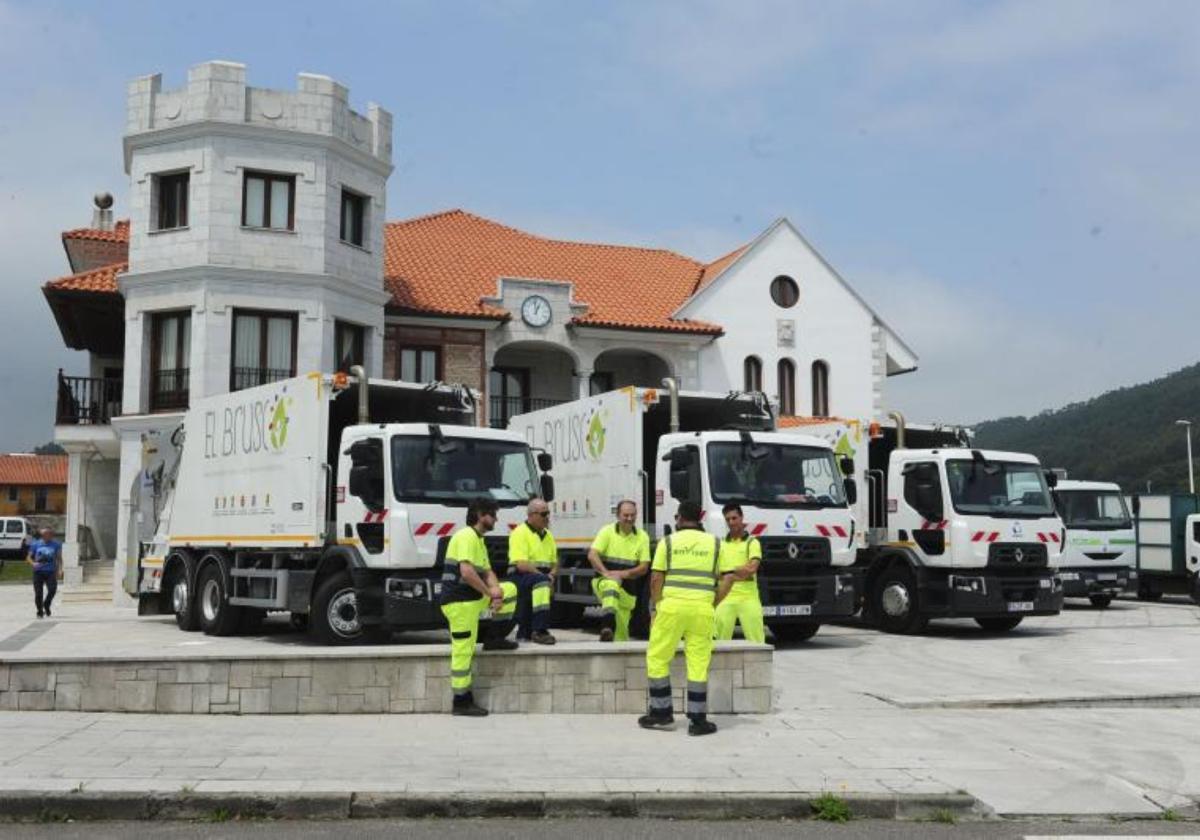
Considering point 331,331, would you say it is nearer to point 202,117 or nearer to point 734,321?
point 202,117

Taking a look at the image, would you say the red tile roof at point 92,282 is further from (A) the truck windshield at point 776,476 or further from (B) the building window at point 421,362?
(A) the truck windshield at point 776,476

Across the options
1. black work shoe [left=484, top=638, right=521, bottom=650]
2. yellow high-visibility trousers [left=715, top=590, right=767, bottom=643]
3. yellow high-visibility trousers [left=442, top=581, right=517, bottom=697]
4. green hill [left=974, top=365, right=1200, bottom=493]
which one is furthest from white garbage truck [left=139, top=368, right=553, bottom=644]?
green hill [left=974, top=365, right=1200, bottom=493]

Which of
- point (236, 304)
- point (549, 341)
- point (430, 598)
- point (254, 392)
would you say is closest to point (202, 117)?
point (236, 304)

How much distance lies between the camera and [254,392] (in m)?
15.7

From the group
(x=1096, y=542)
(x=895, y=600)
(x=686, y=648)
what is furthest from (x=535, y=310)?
(x=686, y=648)

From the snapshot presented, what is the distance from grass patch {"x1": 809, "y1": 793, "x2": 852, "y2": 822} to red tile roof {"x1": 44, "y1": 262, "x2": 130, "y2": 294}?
78.3 ft

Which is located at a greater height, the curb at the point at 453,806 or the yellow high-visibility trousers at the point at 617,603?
the yellow high-visibility trousers at the point at 617,603

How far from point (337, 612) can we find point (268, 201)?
48.4 ft

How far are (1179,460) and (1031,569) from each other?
61.7m

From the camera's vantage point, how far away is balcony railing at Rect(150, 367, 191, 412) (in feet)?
85.4

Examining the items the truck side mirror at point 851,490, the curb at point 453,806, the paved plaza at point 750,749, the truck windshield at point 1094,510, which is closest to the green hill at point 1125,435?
the truck windshield at point 1094,510

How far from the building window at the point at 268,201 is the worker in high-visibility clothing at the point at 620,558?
15788 mm

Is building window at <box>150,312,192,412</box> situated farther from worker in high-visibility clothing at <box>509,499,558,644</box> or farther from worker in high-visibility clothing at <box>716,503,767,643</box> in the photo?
worker in high-visibility clothing at <box>716,503,767,643</box>

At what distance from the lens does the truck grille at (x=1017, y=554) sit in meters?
16.8
